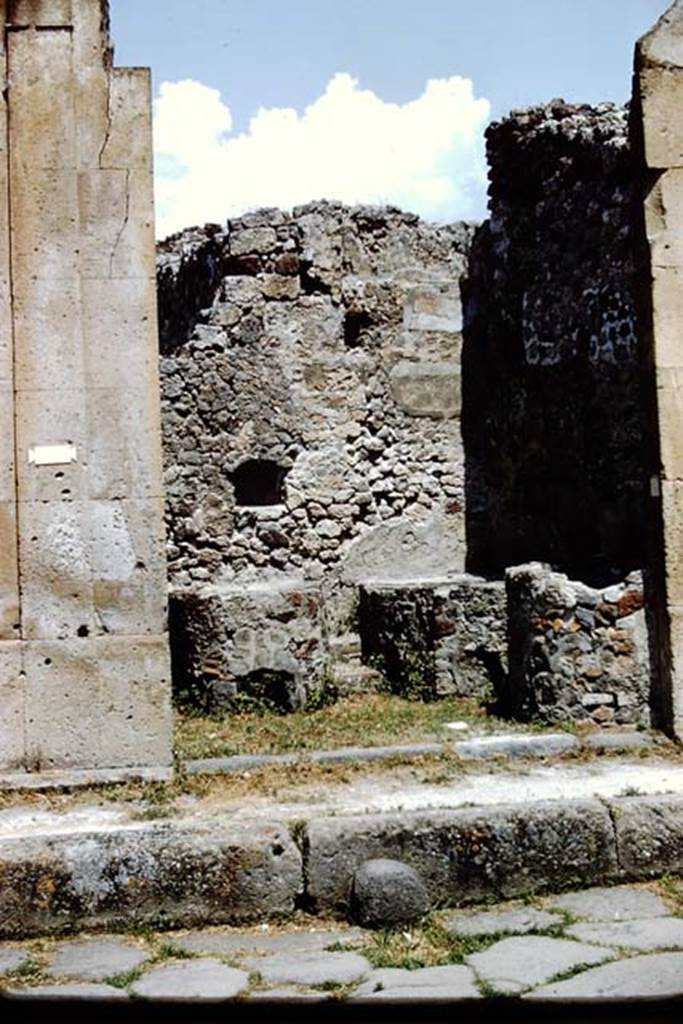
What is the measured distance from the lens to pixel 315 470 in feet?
35.7

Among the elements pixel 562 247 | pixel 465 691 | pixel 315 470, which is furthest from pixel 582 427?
pixel 465 691

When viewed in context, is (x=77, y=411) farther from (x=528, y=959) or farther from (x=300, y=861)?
(x=528, y=959)

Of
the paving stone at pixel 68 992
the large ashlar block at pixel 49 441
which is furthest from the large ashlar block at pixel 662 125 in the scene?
the paving stone at pixel 68 992

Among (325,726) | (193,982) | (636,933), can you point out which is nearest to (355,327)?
(325,726)

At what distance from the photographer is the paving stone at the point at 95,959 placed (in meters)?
4.04

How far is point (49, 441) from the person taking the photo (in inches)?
224

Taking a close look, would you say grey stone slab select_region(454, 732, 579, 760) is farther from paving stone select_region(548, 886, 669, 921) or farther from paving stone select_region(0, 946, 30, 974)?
paving stone select_region(0, 946, 30, 974)

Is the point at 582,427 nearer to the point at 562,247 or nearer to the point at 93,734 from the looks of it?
the point at 562,247

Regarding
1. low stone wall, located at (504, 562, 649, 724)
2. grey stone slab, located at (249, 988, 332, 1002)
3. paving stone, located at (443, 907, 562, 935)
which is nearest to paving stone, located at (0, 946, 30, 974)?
grey stone slab, located at (249, 988, 332, 1002)

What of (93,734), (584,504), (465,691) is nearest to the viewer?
(93,734)

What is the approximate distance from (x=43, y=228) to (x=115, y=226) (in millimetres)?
331

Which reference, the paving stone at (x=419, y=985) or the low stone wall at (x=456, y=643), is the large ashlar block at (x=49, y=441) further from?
the low stone wall at (x=456, y=643)

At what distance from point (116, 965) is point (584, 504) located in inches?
291

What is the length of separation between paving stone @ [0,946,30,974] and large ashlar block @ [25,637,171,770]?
53.7 inches
